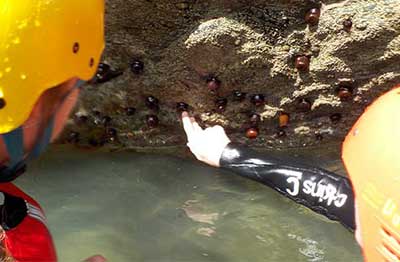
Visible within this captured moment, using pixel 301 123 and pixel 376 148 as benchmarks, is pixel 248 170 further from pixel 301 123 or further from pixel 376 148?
pixel 301 123

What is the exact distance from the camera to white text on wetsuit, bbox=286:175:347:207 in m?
2.34

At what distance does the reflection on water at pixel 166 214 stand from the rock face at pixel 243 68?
7.8 inches

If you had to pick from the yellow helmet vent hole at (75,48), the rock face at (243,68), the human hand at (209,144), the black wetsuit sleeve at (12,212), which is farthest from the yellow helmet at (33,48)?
the rock face at (243,68)

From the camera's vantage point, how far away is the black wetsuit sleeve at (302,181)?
2332 millimetres

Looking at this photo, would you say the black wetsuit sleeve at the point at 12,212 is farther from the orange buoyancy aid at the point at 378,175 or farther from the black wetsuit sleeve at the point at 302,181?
the orange buoyancy aid at the point at 378,175

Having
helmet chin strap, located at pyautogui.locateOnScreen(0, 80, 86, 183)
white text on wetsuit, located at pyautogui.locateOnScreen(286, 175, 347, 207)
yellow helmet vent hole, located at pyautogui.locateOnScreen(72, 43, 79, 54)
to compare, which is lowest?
white text on wetsuit, located at pyautogui.locateOnScreen(286, 175, 347, 207)

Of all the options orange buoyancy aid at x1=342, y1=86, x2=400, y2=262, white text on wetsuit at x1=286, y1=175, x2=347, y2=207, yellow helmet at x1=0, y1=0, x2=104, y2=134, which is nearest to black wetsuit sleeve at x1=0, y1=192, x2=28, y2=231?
yellow helmet at x1=0, y1=0, x2=104, y2=134

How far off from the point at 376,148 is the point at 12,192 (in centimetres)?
113

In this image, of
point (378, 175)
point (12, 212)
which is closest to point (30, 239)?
point (12, 212)

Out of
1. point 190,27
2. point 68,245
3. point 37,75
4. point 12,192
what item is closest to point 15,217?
point 12,192

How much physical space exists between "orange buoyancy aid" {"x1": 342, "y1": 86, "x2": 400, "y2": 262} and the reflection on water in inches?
46.6

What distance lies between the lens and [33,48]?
1835mm

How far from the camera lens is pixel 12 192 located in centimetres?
230

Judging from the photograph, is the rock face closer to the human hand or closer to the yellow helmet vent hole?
the human hand
